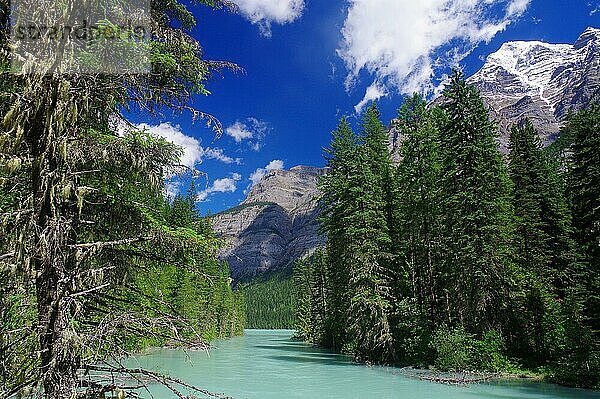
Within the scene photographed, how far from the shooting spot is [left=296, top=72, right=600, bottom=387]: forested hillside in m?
22.0

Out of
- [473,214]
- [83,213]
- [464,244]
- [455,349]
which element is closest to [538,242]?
[464,244]

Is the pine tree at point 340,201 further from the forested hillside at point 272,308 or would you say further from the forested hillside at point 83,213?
the forested hillside at point 272,308

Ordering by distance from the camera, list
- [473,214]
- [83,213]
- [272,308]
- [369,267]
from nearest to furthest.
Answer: [83,213], [473,214], [369,267], [272,308]

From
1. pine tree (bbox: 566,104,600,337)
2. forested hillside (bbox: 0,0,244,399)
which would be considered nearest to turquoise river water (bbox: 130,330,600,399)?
pine tree (bbox: 566,104,600,337)

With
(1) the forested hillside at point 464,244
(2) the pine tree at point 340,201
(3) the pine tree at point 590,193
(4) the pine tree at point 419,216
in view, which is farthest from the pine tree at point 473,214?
(2) the pine tree at point 340,201

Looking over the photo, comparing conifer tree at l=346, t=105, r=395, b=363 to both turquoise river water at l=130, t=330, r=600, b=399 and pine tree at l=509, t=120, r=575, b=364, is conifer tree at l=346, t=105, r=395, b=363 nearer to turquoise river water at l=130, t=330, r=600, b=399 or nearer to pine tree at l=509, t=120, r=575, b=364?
turquoise river water at l=130, t=330, r=600, b=399

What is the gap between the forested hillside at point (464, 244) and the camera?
2205 centimetres

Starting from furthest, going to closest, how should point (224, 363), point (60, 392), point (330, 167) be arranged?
point (330, 167) → point (224, 363) → point (60, 392)

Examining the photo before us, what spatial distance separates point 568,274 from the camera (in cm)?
2850

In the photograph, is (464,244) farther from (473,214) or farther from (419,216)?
(419,216)

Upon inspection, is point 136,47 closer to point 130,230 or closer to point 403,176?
point 130,230

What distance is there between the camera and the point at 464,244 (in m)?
24.7

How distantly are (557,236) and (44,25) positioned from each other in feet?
104

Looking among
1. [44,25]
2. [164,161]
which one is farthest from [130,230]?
[44,25]
